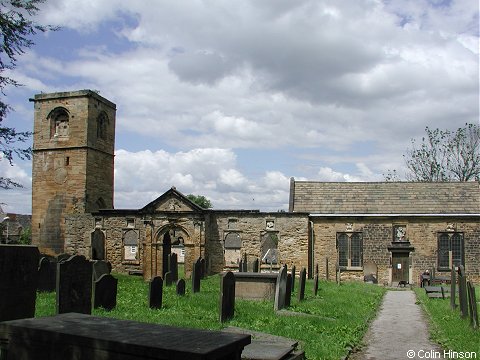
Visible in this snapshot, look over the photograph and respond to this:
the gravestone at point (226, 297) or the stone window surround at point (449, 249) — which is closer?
the gravestone at point (226, 297)

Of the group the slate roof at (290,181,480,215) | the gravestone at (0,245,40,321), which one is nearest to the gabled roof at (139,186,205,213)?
the slate roof at (290,181,480,215)

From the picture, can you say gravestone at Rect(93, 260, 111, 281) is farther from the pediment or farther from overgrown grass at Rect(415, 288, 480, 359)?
the pediment

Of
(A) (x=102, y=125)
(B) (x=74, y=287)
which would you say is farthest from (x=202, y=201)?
(B) (x=74, y=287)

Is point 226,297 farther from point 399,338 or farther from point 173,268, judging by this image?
point 173,268

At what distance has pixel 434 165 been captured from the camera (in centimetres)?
4762

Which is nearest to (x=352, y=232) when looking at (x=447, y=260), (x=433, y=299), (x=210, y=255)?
(x=447, y=260)

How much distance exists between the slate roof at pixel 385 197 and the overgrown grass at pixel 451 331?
584 inches

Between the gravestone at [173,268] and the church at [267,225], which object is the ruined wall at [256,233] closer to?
the church at [267,225]

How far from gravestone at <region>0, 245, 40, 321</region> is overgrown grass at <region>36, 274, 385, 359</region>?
12.1 feet

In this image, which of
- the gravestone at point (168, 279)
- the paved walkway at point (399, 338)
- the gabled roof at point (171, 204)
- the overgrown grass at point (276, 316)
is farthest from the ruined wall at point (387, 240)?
the paved walkway at point (399, 338)

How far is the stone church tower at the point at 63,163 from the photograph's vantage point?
31.8 metres

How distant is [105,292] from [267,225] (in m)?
17.3

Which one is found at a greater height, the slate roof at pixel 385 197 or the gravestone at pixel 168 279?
the slate roof at pixel 385 197

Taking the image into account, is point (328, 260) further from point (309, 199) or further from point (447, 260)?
point (447, 260)
